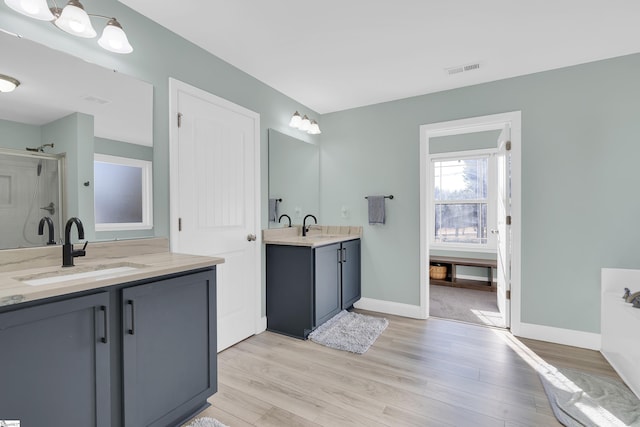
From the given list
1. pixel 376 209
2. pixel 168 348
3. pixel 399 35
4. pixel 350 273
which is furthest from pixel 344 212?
pixel 168 348

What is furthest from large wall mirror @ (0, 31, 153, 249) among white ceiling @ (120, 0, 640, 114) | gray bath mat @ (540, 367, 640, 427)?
gray bath mat @ (540, 367, 640, 427)

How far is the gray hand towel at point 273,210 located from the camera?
302 centimetres

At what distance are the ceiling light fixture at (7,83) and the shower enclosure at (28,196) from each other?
0.29m

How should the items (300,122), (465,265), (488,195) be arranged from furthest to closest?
(488,195)
(465,265)
(300,122)

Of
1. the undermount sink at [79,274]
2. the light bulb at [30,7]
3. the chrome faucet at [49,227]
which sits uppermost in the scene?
the light bulb at [30,7]

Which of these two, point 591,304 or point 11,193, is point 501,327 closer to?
point 591,304

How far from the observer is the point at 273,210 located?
3.05 meters

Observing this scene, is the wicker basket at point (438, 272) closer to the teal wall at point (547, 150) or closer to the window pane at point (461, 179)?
the window pane at point (461, 179)

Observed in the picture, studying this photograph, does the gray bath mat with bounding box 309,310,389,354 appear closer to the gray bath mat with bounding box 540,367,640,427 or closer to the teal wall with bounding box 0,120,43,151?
the gray bath mat with bounding box 540,367,640,427

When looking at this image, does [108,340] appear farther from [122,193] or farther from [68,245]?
[122,193]

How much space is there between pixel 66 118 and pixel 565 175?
3.70 metres

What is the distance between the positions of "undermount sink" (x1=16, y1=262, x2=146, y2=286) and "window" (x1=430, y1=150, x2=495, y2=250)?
467 centimetres

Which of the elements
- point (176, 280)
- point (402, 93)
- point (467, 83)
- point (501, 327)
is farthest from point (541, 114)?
point (176, 280)

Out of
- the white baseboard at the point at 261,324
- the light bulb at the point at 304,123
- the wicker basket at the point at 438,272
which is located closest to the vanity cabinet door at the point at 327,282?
the white baseboard at the point at 261,324
